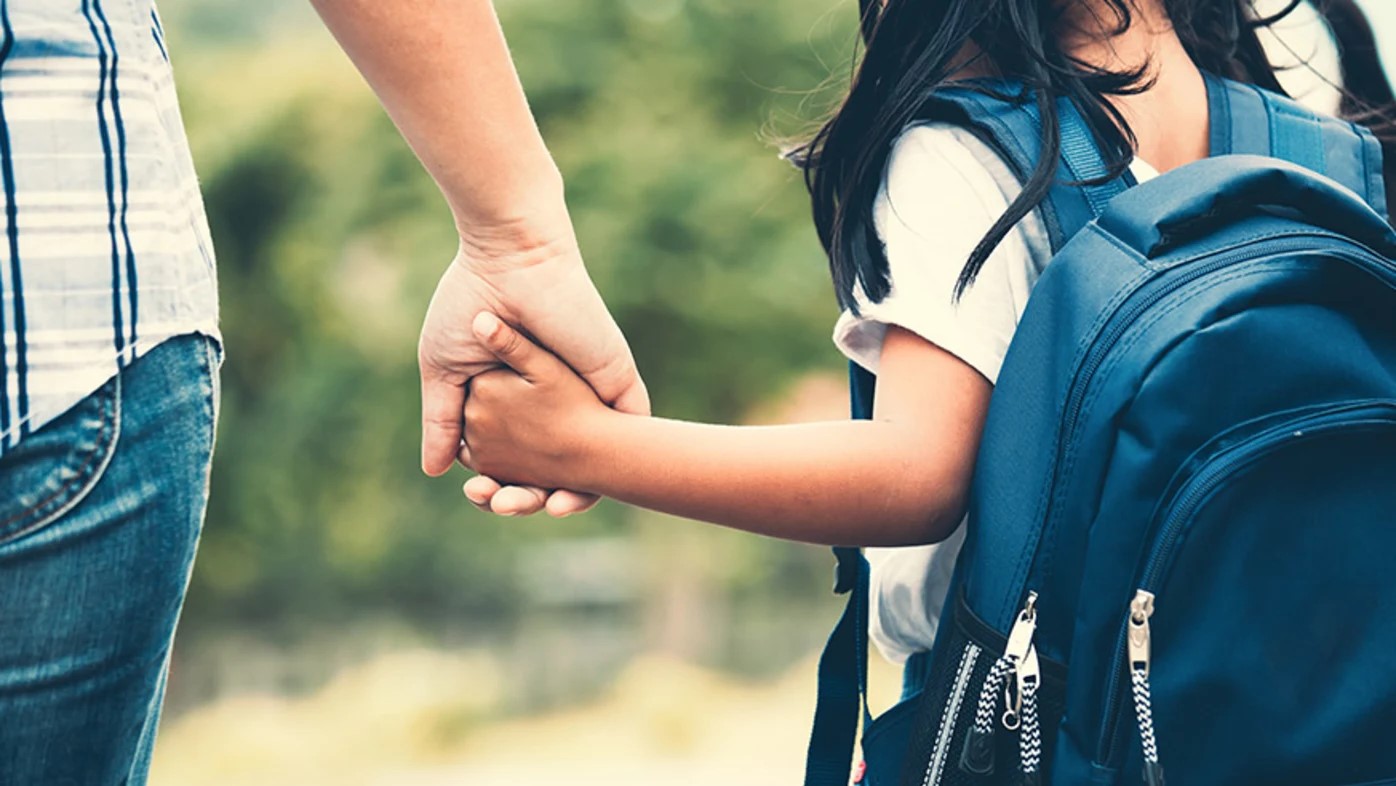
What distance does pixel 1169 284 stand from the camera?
918 millimetres

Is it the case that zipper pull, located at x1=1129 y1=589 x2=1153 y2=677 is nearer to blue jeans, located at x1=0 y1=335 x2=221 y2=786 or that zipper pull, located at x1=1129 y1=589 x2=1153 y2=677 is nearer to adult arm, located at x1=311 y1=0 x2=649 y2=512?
adult arm, located at x1=311 y1=0 x2=649 y2=512

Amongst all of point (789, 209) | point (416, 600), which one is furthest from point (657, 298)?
point (416, 600)

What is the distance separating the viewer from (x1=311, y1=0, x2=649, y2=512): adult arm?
0.87 meters

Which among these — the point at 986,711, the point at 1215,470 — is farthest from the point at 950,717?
the point at 1215,470

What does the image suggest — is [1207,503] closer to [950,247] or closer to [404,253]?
[950,247]

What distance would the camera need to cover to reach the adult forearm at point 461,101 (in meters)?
0.86

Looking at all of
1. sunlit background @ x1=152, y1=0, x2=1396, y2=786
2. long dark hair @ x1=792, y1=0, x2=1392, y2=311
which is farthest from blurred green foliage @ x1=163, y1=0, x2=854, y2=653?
long dark hair @ x1=792, y1=0, x2=1392, y2=311

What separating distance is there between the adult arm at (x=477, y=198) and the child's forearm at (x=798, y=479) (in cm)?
7

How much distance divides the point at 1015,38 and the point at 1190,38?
0.72 ft

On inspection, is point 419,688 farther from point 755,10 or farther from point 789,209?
point 755,10

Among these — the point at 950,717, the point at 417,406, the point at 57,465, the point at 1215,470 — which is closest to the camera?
the point at 57,465

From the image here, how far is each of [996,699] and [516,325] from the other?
1.54 feet

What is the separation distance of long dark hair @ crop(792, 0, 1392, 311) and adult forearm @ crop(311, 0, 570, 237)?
270mm

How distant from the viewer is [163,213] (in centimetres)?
75
